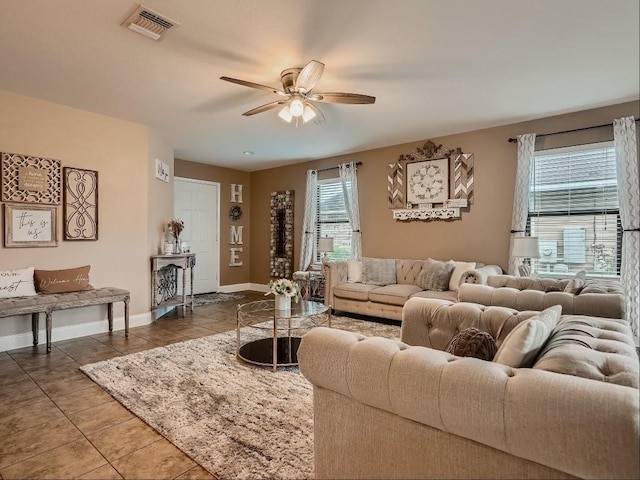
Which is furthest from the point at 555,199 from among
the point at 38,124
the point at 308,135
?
the point at 38,124

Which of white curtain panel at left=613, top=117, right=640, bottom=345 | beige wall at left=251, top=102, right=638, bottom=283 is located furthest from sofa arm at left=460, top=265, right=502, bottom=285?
white curtain panel at left=613, top=117, right=640, bottom=345

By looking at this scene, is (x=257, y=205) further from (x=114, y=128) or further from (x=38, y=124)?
(x=38, y=124)

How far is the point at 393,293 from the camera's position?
4.44 m

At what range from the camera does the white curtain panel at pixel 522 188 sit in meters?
4.26

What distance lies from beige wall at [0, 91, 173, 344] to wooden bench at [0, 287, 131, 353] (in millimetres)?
289

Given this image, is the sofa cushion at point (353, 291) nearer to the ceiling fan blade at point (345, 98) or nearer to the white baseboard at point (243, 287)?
the ceiling fan blade at point (345, 98)

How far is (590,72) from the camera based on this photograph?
3.08 metres

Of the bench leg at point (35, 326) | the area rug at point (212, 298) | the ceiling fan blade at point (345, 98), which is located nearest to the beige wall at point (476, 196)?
the ceiling fan blade at point (345, 98)

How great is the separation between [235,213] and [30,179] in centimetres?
391

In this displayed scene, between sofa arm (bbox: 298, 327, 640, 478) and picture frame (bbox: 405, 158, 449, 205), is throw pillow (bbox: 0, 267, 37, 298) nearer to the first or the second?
sofa arm (bbox: 298, 327, 640, 478)

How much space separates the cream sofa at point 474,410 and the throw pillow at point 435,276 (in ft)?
9.33

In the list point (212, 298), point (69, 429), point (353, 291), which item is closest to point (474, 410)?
point (69, 429)

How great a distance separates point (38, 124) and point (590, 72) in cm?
541

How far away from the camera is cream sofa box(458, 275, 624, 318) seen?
2107 mm
